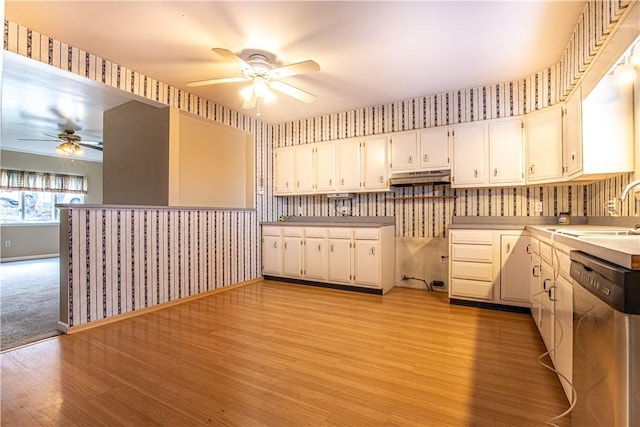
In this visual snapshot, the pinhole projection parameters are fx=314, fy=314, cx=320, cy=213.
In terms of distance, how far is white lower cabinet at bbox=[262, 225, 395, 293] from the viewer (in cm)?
405

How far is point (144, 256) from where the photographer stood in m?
3.40

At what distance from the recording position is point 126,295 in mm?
3221

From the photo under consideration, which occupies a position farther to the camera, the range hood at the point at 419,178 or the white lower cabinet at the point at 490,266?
the range hood at the point at 419,178

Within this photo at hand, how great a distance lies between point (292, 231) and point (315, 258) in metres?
0.54

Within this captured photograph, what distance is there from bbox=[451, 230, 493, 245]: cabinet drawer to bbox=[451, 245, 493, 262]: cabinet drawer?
53 mm

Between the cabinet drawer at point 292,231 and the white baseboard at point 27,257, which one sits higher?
the cabinet drawer at point 292,231

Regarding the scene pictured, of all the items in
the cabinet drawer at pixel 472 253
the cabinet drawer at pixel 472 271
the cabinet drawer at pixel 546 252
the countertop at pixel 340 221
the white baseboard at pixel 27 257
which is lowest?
the white baseboard at pixel 27 257

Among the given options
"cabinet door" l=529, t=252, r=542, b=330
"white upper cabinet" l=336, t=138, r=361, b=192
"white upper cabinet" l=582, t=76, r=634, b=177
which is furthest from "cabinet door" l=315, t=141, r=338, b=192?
"white upper cabinet" l=582, t=76, r=634, b=177

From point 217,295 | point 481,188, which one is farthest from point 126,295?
point 481,188

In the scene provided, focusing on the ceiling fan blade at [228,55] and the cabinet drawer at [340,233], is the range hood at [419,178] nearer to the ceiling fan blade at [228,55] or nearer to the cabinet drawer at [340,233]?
the cabinet drawer at [340,233]

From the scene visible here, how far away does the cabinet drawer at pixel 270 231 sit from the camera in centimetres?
479

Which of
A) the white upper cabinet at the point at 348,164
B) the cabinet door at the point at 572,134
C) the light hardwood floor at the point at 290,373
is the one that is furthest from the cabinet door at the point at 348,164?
the cabinet door at the point at 572,134

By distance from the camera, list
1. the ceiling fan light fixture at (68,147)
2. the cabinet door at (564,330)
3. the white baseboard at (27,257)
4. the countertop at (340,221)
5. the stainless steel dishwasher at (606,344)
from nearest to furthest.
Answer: the stainless steel dishwasher at (606,344), the cabinet door at (564,330), the countertop at (340,221), the ceiling fan light fixture at (68,147), the white baseboard at (27,257)

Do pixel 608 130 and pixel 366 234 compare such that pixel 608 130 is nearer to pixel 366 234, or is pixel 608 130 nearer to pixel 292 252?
pixel 366 234
